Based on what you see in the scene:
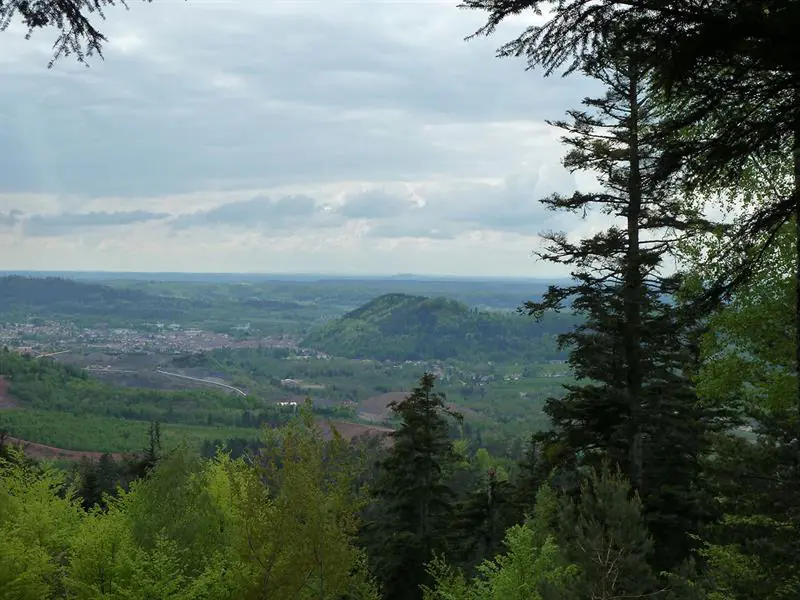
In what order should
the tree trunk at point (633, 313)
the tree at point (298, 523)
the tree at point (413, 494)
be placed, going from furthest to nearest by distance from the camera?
the tree at point (413, 494), the tree trunk at point (633, 313), the tree at point (298, 523)

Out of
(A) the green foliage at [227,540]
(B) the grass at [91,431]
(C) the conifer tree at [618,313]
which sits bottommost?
(B) the grass at [91,431]

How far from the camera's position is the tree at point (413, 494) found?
89.2 ft

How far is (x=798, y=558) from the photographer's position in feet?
42.5

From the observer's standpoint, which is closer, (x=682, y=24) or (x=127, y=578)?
(x=682, y=24)

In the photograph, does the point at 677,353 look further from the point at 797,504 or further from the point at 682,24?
the point at 682,24

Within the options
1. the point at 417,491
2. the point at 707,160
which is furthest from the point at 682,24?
the point at 417,491

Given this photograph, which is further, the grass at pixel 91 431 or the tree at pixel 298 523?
the grass at pixel 91 431

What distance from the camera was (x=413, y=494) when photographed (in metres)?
27.8

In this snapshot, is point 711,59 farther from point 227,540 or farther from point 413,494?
point 413,494

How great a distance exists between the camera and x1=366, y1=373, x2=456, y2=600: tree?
2719cm

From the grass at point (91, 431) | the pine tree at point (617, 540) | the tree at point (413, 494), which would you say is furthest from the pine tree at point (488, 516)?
the grass at point (91, 431)

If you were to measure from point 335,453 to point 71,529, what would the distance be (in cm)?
1336

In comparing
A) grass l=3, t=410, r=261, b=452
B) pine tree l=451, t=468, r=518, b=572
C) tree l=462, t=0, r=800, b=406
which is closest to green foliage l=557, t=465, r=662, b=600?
tree l=462, t=0, r=800, b=406

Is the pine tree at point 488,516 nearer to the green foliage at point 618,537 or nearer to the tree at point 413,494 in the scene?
the tree at point 413,494
